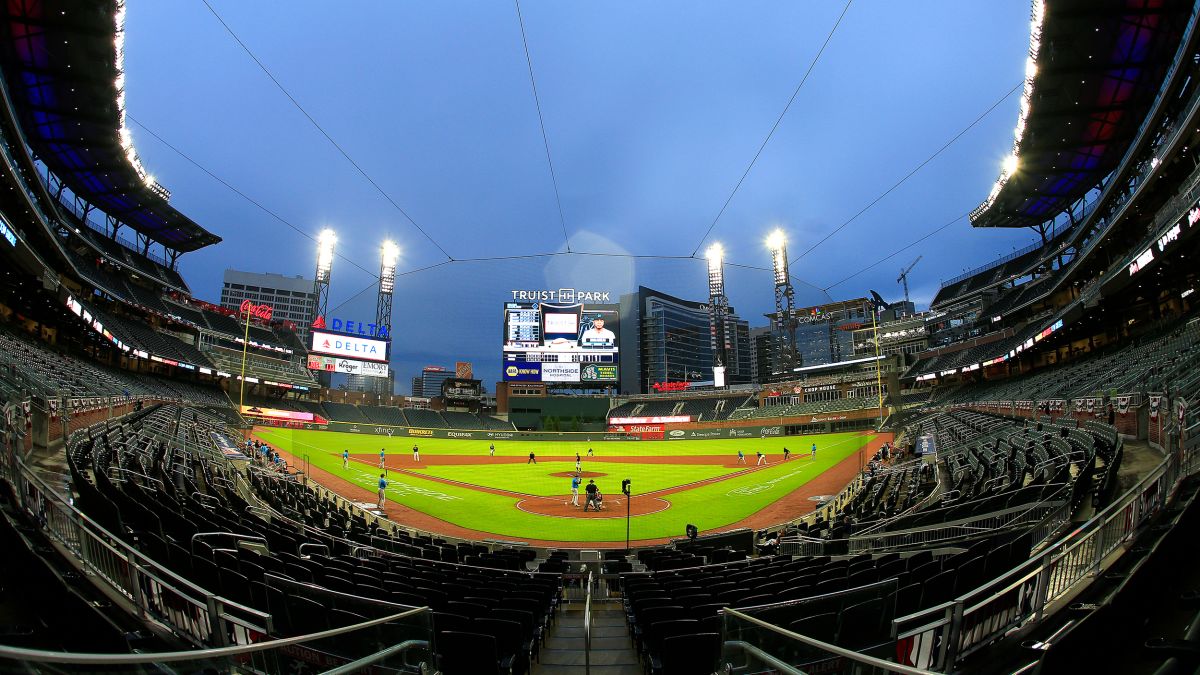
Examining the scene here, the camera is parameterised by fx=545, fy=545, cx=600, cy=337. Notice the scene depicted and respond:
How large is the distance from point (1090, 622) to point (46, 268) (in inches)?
1816

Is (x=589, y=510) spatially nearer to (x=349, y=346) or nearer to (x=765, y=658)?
(x=765, y=658)

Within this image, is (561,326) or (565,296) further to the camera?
(565,296)

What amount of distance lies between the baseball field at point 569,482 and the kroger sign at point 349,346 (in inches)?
648

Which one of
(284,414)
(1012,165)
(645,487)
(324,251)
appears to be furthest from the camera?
(324,251)

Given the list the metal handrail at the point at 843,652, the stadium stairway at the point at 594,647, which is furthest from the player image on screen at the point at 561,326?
the metal handrail at the point at 843,652

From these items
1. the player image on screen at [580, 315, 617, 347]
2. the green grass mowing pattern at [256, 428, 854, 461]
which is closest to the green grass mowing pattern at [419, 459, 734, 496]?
the green grass mowing pattern at [256, 428, 854, 461]

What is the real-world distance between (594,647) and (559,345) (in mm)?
69907

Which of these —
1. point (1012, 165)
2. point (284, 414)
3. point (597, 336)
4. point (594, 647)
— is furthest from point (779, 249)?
point (594, 647)

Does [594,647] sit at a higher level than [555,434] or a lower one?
lower

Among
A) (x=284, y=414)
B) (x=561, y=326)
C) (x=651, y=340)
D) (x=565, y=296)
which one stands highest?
(x=651, y=340)

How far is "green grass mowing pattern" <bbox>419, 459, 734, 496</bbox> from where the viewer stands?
33875mm

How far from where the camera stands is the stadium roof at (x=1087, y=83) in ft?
101

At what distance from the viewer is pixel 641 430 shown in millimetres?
80062

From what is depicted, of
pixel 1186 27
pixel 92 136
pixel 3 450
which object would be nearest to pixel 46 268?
pixel 92 136
